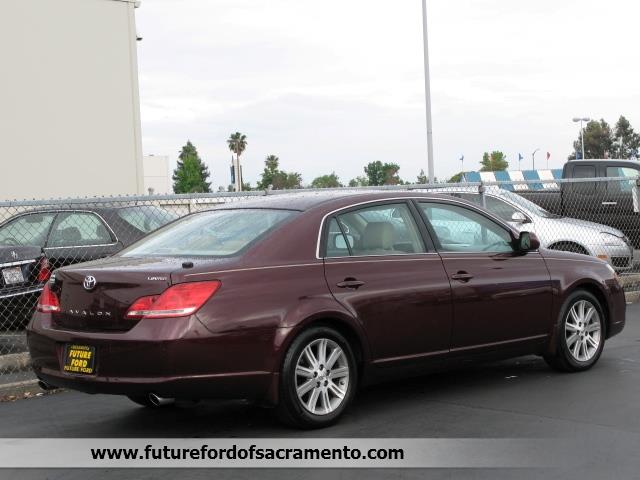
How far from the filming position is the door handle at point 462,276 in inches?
272

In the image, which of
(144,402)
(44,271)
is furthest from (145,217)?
(144,402)

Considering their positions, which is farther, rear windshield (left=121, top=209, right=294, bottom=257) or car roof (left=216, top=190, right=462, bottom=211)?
car roof (left=216, top=190, right=462, bottom=211)

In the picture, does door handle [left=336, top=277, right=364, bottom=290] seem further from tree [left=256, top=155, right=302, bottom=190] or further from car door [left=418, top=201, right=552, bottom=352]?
tree [left=256, top=155, right=302, bottom=190]

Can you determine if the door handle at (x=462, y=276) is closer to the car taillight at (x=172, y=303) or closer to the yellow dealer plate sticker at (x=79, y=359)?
the car taillight at (x=172, y=303)

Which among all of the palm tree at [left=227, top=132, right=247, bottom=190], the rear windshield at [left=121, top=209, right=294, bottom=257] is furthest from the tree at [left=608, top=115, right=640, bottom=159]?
the rear windshield at [left=121, top=209, right=294, bottom=257]

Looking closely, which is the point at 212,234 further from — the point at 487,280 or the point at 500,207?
the point at 500,207

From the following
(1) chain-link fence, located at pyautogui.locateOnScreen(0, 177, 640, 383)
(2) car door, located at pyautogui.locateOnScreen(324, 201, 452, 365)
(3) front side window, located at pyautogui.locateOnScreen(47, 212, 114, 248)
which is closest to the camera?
(2) car door, located at pyautogui.locateOnScreen(324, 201, 452, 365)

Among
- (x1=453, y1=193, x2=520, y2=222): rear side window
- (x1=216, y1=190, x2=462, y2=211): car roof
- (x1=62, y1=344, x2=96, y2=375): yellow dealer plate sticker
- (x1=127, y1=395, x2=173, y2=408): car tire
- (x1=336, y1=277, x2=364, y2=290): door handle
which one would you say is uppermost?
(x1=216, y1=190, x2=462, y2=211): car roof

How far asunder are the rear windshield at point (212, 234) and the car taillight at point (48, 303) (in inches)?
22.5

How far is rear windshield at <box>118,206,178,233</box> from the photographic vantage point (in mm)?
11008

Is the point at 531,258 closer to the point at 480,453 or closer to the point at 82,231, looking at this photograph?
the point at 480,453

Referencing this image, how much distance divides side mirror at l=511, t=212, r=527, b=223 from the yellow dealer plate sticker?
7.85 meters

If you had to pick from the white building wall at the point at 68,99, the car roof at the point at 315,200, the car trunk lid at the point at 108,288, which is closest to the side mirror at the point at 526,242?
the car roof at the point at 315,200

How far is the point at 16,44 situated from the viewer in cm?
3228
